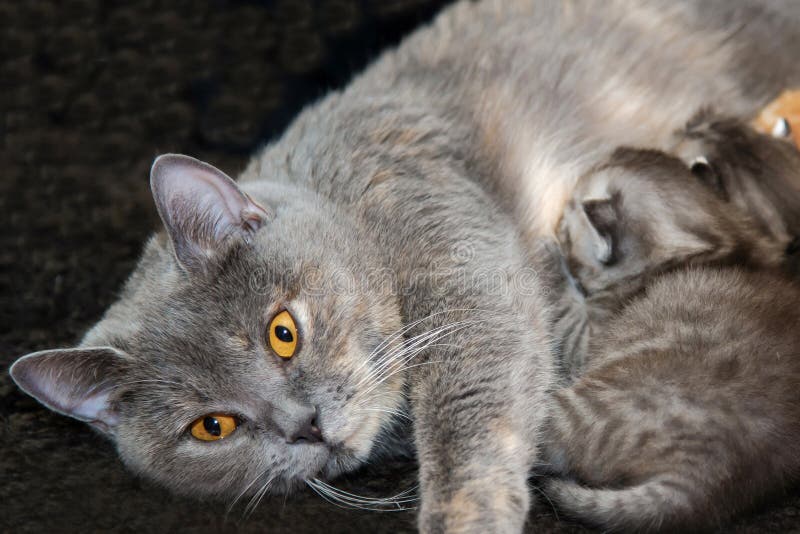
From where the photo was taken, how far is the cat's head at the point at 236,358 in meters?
1.48

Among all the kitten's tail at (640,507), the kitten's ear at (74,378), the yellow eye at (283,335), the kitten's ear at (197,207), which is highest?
the kitten's ear at (197,207)

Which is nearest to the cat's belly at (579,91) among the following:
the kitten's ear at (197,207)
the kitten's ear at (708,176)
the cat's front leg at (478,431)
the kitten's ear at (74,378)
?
the kitten's ear at (708,176)

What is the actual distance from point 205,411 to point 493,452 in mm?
472

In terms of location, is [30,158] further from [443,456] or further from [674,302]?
[674,302]

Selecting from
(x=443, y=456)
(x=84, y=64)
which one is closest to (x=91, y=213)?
(x=84, y=64)

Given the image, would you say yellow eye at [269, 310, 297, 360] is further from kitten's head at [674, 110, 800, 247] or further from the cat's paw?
kitten's head at [674, 110, 800, 247]

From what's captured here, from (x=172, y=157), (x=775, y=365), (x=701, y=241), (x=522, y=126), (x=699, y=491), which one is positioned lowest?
(x=699, y=491)

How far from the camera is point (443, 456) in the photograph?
147 centimetres

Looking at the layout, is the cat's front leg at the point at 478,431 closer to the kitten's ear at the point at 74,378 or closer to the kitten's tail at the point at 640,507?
the kitten's tail at the point at 640,507

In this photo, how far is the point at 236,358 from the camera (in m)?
1.48

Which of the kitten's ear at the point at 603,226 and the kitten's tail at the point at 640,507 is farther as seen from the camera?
the kitten's ear at the point at 603,226

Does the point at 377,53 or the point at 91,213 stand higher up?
the point at 377,53

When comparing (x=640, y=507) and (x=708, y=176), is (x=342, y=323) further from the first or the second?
(x=708, y=176)

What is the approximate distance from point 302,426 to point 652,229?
765mm
